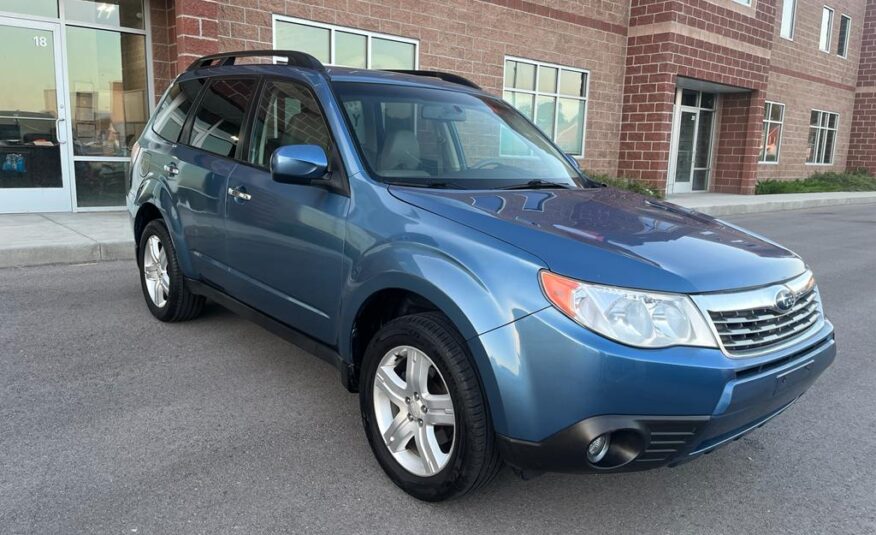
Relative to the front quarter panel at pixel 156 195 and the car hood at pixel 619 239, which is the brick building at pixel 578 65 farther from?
the car hood at pixel 619 239

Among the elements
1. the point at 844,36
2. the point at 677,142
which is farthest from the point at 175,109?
the point at 844,36

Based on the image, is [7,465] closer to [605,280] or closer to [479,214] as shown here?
[479,214]

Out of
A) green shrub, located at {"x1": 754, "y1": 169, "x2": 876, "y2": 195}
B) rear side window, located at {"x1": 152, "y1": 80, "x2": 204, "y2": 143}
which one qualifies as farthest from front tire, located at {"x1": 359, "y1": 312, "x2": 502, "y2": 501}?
green shrub, located at {"x1": 754, "y1": 169, "x2": 876, "y2": 195}

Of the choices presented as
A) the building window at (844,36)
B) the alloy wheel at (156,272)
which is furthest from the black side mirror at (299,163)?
the building window at (844,36)

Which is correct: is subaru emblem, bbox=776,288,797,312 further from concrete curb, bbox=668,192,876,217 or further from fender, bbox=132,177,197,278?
concrete curb, bbox=668,192,876,217

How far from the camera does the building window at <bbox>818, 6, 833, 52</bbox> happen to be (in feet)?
78.3

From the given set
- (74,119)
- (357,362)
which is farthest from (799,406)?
(74,119)

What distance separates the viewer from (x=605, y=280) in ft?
7.74

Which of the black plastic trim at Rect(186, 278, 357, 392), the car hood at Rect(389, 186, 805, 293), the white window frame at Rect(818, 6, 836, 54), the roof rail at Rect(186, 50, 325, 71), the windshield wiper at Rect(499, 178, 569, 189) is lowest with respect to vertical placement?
the black plastic trim at Rect(186, 278, 357, 392)

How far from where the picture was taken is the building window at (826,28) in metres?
23.9

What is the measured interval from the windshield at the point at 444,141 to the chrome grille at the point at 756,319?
4.41 feet

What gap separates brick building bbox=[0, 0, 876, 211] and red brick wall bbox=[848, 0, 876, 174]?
0.16 feet

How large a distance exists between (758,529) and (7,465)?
129 inches

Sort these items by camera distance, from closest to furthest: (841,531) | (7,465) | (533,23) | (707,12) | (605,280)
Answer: (605,280) < (841,531) < (7,465) < (533,23) < (707,12)
